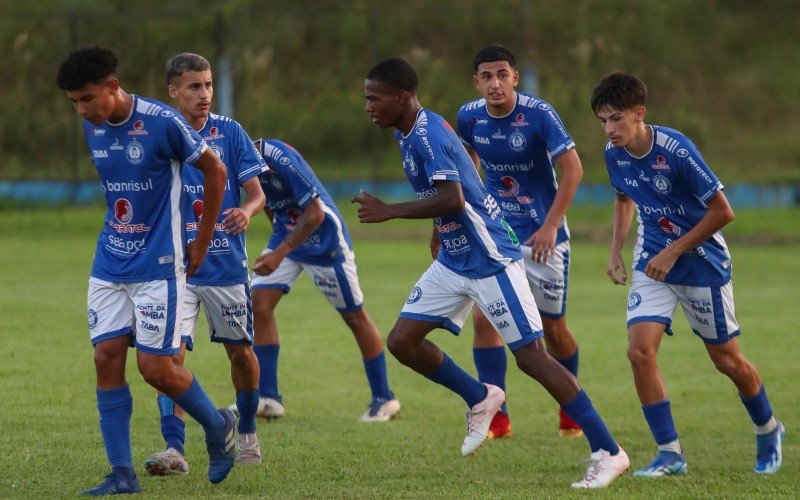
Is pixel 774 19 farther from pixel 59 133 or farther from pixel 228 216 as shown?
pixel 228 216

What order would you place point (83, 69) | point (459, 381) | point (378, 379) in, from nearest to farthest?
point (83, 69), point (459, 381), point (378, 379)

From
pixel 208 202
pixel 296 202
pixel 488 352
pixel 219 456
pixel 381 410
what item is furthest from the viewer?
pixel 381 410

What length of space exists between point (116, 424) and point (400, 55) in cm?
2659

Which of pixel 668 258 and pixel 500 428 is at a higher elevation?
pixel 668 258

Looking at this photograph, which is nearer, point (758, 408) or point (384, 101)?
point (384, 101)

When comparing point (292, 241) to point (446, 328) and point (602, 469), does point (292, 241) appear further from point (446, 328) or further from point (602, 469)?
point (602, 469)

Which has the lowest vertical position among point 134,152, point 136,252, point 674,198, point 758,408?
point 758,408

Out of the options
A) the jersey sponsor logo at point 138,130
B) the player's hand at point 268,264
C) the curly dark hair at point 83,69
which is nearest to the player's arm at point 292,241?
the player's hand at point 268,264

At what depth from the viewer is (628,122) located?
695 centimetres

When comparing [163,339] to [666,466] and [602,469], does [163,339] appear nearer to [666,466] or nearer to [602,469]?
[602,469]

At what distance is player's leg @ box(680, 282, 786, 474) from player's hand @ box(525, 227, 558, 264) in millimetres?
1064

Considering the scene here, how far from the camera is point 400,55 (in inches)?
1267

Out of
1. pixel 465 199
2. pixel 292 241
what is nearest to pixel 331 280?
pixel 292 241

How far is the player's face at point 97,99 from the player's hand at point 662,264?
9.69 feet
